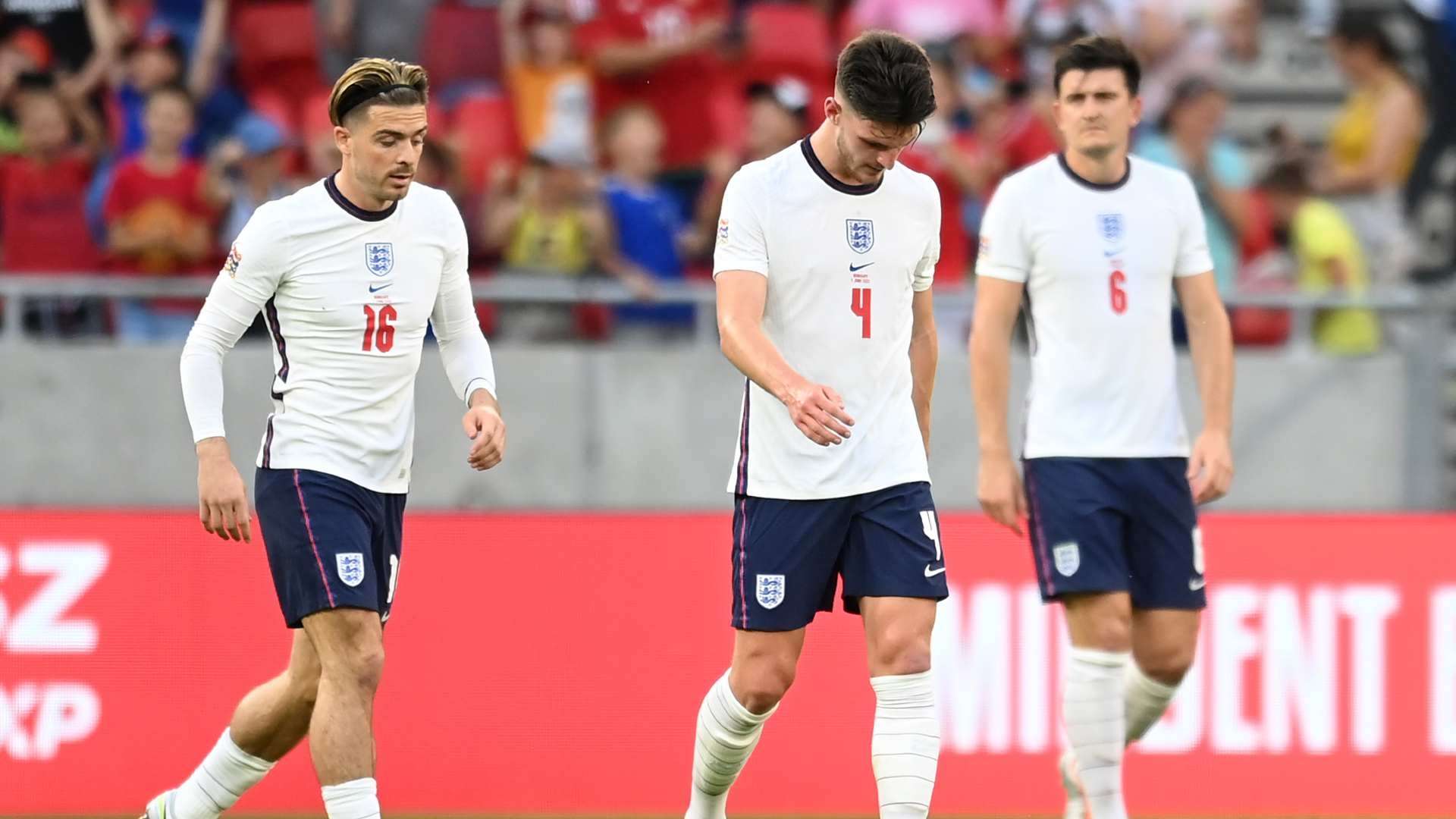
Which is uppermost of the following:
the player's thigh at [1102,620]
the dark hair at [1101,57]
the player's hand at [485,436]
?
the dark hair at [1101,57]

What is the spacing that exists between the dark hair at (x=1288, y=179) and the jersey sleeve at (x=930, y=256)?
550 centimetres

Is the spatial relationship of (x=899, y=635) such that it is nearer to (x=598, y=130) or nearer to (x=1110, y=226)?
(x=1110, y=226)

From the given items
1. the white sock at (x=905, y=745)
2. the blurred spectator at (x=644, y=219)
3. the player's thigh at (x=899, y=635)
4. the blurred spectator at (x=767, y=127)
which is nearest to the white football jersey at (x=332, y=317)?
the player's thigh at (x=899, y=635)

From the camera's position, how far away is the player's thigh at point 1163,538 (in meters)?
6.84

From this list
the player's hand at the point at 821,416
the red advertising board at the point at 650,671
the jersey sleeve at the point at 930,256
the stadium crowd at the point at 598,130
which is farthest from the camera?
the stadium crowd at the point at 598,130

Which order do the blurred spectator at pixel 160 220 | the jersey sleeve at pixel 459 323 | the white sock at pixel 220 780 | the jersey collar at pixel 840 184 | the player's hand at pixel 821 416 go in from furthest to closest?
the blurred spectator at pixel 160 220, the white sock at pixel 220 780, the jersey sleeve at pixel 459 323, the jersey collar at pixel 840 184, the player's hand at pixel 821 416

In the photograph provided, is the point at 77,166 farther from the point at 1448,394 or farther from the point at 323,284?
the point at 1448,394

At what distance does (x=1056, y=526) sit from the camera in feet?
22.3

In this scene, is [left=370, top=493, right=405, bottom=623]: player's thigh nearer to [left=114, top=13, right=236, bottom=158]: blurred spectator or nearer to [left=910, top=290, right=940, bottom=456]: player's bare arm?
[left=910, top=290, right=940, bottom=456]: player's bare arm

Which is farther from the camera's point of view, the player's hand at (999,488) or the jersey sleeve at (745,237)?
the player's hand at (999,488)

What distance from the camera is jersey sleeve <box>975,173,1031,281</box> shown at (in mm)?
6895

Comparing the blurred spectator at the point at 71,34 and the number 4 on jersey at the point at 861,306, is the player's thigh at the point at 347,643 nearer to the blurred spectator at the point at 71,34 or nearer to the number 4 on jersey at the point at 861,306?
the number 4 on jersey at the point at 861,306

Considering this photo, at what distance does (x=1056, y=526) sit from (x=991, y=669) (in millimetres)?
1625

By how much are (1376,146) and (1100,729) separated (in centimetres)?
601
